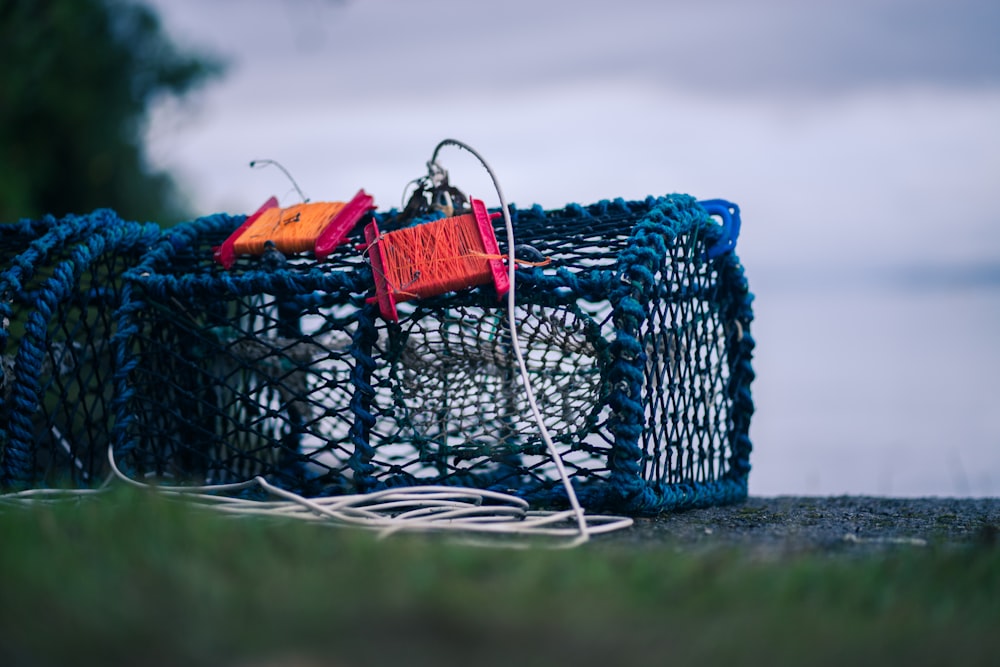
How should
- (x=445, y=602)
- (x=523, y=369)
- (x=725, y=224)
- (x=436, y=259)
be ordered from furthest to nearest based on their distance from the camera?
(x=725, y=224) → (x=436, y=259) → (x=523, y=369) → (x=445, y=602)

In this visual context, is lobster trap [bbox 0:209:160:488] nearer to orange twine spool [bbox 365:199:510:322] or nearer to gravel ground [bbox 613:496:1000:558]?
orange twine spool [bbox 365:199:510:322]

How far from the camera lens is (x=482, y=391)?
8.75 ft

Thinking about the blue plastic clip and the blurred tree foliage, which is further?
the blurred tree foliage

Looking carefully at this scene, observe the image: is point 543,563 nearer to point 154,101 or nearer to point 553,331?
point 553,331

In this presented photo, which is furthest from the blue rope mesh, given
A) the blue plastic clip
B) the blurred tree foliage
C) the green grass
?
the blurred tree foliage

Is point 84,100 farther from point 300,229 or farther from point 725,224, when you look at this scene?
Result: point 725,224

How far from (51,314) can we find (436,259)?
3.18ft

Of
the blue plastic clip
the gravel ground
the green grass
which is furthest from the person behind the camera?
the blue plastic clip

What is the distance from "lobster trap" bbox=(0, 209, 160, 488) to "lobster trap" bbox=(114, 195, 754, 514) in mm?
147

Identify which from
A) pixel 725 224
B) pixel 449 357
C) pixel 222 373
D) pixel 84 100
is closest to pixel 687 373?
pixel 725 224

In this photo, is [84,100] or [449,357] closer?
[449,357]

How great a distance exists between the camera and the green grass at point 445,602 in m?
0.92

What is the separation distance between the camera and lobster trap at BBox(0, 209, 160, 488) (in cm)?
234

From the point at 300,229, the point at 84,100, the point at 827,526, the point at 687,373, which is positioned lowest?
the point at 827,526
